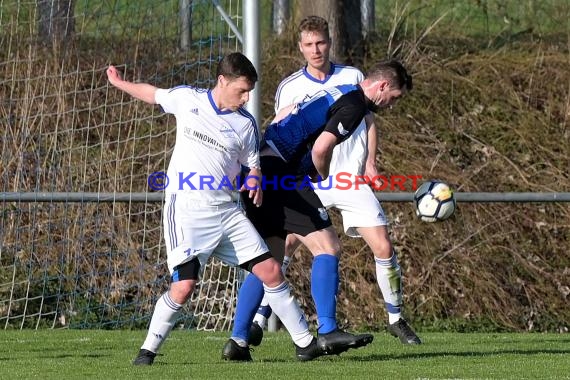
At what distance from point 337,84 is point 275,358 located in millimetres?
2017

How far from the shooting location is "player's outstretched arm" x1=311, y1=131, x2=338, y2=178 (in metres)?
6.78

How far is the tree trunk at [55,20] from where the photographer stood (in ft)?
33.8

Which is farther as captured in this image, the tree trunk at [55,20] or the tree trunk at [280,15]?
the tree trunk at [280,15]

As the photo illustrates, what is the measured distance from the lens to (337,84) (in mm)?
8320

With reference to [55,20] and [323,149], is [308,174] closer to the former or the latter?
[323,149]

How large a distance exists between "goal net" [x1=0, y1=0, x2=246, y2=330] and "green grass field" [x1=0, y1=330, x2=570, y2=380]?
1014 mm

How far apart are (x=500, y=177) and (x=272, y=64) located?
8.76 ft

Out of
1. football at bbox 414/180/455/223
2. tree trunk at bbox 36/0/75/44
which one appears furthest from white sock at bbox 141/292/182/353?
tree trunk at bbox 36/0/75/44

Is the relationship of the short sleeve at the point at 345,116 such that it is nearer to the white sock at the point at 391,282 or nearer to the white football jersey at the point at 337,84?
the white football jersey at the point at 337,84

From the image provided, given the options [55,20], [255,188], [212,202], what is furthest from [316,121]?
[55,20]

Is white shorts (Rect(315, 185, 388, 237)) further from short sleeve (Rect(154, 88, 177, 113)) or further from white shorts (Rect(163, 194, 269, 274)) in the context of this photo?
short sleeve (Rect(154, 88, 177, 113))

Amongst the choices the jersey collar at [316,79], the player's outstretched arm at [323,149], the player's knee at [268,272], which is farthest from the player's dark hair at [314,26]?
the player's knee at [268,272]

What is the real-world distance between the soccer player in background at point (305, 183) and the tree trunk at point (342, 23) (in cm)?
576

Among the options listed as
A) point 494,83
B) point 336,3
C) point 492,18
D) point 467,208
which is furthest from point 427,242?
point 492,18
